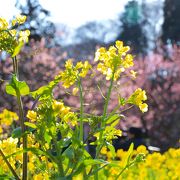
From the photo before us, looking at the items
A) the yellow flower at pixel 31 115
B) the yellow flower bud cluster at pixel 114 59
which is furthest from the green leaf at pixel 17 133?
the yellow flower bud cluster at pixel 114 59

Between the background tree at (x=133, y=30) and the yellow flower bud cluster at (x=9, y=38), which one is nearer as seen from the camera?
the yellow flower bud cluster at (x=9, y=38)

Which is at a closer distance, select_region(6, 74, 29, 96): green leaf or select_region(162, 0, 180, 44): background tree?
select_region(6, 74, 29, 96): green leaf

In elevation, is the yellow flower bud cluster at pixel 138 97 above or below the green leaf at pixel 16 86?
below

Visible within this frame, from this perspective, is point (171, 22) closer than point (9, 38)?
No

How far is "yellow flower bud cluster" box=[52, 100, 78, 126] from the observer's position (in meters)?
1.33

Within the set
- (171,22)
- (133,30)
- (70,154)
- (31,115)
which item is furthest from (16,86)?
(133,30)

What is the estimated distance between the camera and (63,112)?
1.36 meters

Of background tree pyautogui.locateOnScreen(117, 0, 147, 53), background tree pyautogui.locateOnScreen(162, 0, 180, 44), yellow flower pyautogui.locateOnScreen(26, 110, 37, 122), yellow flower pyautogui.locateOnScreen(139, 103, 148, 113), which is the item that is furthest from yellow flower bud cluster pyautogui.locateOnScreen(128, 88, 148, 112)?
background tree pyautogui.locateOnScreen(117, 0, 147, 53)

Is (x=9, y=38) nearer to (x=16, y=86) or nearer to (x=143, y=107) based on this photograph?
(x=16, y=86)

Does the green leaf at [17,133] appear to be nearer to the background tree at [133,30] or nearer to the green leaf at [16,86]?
the green leaf at [16,86]

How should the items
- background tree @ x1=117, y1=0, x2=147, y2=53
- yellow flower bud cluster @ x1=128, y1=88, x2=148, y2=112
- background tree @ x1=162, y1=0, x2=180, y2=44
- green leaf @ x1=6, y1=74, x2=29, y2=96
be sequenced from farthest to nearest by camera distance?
1. background tree @ x1=117, y1=0, x2=147, y2=53
2. background tree @ x1=162, y1=0, x2=180, y2=44
3. yellow flower bud cluster @ x1=128, y1=88, x2=148, y2=112
4. green leaf @ x1=6, y1=74, x2=29, y2=96

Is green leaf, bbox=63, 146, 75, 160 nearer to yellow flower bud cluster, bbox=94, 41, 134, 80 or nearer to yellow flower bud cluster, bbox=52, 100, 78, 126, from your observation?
yellow flower bud cluster, bbox=52, 100, 78, 126

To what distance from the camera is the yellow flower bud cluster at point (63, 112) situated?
133cm

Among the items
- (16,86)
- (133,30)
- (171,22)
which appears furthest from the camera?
(133,30)
